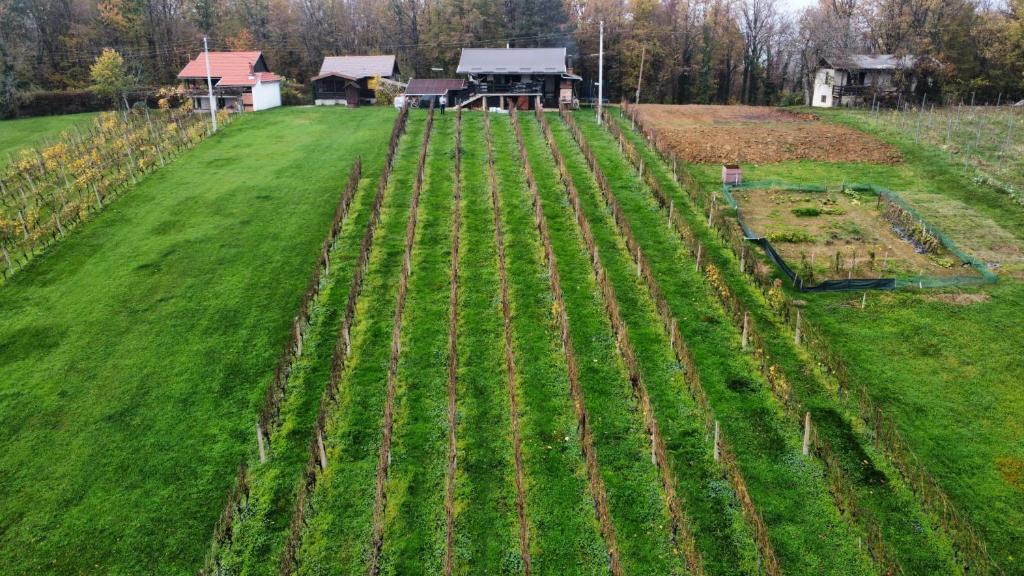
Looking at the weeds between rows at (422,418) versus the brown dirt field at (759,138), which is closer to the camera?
the weeds between rows at (422,418)

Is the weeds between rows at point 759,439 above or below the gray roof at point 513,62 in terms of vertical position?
below

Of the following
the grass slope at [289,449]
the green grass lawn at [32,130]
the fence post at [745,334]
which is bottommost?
the grass slope at [289,449]

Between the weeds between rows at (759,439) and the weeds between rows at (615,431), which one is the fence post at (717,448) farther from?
the weeds between rows at (615,431)

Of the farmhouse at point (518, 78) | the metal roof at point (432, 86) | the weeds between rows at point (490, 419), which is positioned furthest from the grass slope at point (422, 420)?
the metal roof at point (432, 86)

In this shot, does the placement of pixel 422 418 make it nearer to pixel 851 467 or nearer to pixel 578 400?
pixel 578 400

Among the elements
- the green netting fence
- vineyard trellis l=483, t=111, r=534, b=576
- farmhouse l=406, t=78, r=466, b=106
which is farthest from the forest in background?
vineyard trellis l=483, t=111, r=534, b=576

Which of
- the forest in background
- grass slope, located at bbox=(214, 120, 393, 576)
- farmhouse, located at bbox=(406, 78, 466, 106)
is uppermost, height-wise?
the forest in background

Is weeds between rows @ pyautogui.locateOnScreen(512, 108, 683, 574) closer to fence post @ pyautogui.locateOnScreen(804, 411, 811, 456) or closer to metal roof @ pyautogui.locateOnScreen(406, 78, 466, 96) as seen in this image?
fence post @ pyautogui.locateOnScreen(804, 411, 811, 456)
